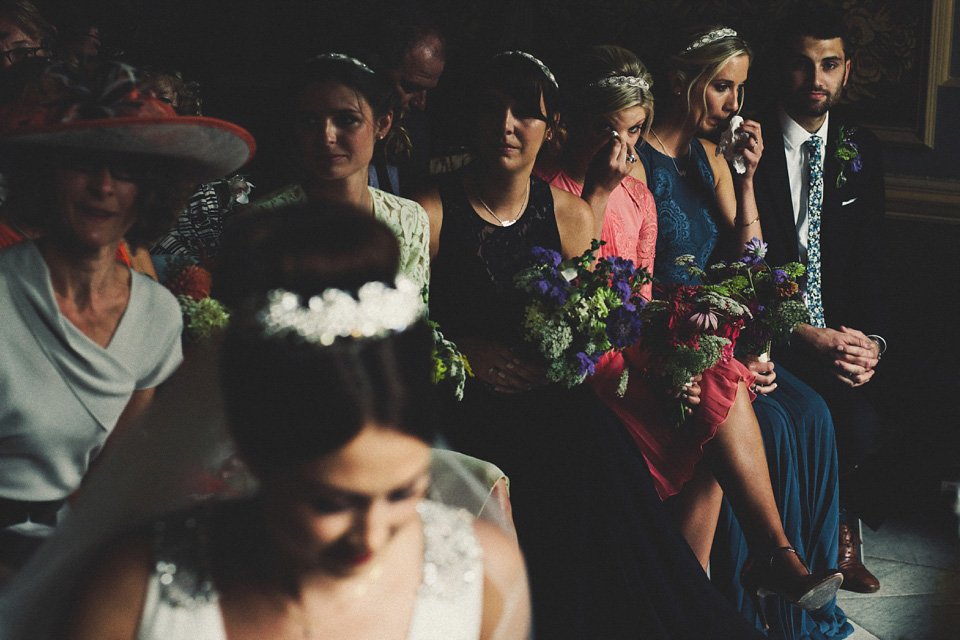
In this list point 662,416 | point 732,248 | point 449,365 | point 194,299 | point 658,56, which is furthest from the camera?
point 658,56

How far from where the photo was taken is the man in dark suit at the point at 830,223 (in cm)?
319

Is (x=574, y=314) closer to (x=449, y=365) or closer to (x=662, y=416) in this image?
(x=449, y=365)

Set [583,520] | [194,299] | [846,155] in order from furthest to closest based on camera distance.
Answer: [846,155], [583,520], [194,299]

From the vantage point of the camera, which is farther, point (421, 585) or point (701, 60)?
point (701, 60)

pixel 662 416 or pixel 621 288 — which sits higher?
pixel 621 288

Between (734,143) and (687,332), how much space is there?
1054 millimetres

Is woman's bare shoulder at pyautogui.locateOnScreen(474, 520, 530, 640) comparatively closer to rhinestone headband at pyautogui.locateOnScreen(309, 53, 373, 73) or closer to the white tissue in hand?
rhinestone headband at pyautogui.locateOnScreen(309, 53, 373, 73)

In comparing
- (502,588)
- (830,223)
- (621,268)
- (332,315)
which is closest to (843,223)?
(830,223)

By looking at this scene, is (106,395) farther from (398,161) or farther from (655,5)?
(655,5)

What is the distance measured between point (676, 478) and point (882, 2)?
2.73m

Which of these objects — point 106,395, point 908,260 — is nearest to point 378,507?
point 106,395

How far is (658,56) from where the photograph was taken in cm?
392

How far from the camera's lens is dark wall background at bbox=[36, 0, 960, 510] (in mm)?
3283

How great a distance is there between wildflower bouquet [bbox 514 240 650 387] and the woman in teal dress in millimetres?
727
